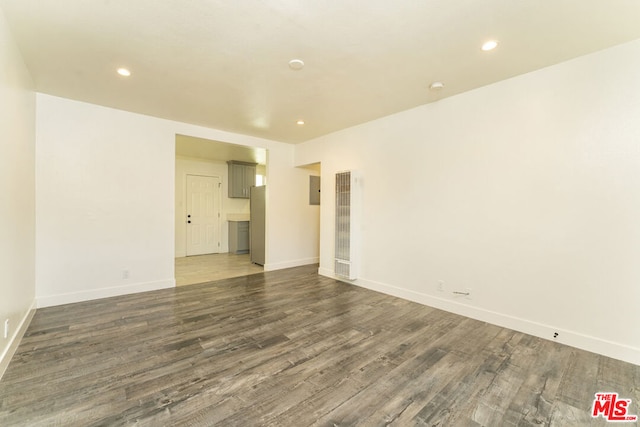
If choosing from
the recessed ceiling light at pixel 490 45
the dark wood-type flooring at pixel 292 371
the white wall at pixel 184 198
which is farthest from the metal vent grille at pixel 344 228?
the white wall at pixel 184 198

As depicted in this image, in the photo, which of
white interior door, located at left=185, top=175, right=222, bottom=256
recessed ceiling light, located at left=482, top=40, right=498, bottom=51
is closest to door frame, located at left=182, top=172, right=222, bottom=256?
white interior door, located at left=185, top=175, right=222, bottom=256

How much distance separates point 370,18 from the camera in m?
1.87

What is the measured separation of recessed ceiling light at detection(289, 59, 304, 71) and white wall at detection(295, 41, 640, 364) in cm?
180

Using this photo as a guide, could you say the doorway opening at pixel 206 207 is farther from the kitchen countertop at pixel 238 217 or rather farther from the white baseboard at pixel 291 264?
the white baseboard at pixel 291 264

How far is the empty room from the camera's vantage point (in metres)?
1.76

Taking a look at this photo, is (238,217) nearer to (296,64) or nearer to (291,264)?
(291,264)

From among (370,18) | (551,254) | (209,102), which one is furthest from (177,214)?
(551,254)

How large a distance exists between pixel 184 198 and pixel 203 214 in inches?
24.4

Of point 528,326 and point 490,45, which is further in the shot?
point 528,326

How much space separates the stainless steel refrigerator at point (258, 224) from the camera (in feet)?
18.4

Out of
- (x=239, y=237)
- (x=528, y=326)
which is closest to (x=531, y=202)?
(x=528, y=326)

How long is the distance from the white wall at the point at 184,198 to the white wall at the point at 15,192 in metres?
3.58

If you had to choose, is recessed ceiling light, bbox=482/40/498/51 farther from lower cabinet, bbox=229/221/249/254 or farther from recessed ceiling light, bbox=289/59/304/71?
lower cabinet, bbox=229/221/249/254

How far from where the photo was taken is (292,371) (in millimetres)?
1962
